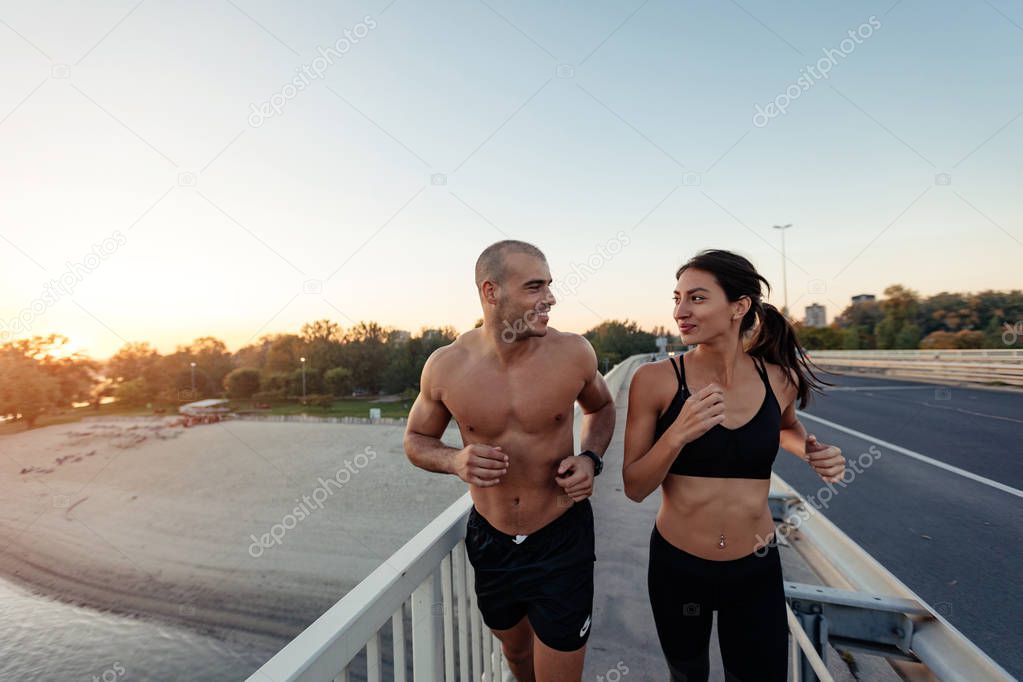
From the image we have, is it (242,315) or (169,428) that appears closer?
(169,428)

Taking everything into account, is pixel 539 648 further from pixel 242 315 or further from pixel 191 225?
pixel 242 315

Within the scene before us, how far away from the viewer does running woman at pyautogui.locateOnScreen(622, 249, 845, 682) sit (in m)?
1.77

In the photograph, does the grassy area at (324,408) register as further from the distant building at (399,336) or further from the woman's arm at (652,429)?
the woman's arm at (652,429)

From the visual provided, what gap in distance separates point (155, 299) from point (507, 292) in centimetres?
9282

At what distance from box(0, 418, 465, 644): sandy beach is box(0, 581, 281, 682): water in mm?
906

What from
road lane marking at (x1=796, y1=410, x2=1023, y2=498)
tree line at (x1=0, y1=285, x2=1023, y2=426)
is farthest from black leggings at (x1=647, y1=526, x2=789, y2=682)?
tree line at (x1=0, y1=285, x2=1023, y2=426)

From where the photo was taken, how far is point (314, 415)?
269 feet

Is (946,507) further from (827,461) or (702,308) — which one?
(702,308)

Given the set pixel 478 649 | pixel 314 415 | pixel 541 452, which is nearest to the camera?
pixel 541 452

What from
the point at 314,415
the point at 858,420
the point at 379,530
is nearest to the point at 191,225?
the point at 314,415

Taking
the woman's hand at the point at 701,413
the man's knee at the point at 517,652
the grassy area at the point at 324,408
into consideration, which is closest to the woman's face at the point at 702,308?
the woman's hand at the point at 701,413

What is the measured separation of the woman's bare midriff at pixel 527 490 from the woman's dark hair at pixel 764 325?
91 cm

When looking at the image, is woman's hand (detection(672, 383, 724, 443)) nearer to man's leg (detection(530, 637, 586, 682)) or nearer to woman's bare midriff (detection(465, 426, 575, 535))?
woman's bare midriff (detection(465, 426, 575, 535))

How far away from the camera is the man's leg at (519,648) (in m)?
1.97
